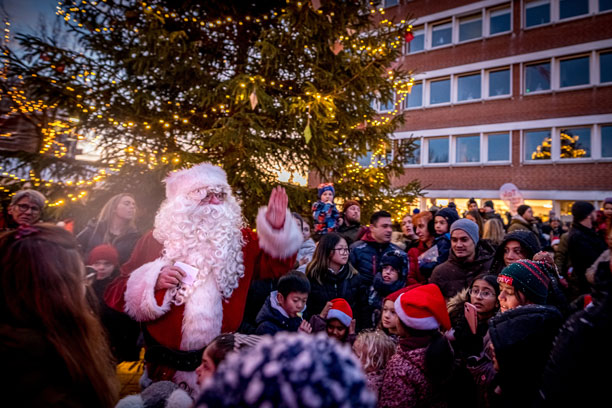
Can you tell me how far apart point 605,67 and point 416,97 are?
308 inches

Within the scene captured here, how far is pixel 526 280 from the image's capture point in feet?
6.59

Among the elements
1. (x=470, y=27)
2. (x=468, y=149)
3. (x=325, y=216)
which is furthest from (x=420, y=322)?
(x=470, y=27)

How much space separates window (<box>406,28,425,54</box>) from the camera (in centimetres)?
1784

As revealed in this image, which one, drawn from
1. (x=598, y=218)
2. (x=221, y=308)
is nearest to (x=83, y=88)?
(x=221, y=308)

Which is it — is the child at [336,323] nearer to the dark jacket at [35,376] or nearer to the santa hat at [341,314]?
the santa hat at [341,314]

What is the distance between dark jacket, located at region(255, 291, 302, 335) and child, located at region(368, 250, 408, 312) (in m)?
1.05

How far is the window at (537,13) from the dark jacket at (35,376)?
793 inches

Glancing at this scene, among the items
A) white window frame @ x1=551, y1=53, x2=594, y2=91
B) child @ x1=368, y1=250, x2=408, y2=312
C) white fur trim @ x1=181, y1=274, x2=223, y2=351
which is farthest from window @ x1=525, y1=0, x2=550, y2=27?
white fur trim @ x1=181, y1=274, x2=223, y2=351

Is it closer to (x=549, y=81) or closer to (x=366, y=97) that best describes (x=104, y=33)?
(x=366, y=97)

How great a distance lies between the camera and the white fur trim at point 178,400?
1.40 m

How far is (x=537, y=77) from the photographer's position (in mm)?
14992

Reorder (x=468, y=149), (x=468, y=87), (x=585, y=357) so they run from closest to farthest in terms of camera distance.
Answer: (x=585, y=357), (x=468, y=149), (x=468, y=87)

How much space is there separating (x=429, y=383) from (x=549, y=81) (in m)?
17.8

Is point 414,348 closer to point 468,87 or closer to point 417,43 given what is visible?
point 468,87
